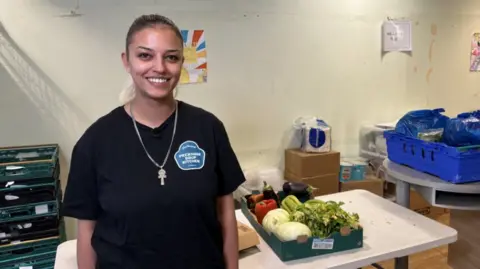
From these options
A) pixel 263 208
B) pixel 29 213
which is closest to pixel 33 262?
pixel 29 213

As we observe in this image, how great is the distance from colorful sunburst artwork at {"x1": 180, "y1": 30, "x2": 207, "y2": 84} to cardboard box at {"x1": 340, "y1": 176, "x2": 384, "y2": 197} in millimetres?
1564

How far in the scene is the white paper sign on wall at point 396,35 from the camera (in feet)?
12.9

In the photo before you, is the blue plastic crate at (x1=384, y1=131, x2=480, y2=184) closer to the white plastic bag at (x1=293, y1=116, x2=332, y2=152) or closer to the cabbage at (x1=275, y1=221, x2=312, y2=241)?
the cabbage at (x1=275, y1=221, x2=312, y2=241)

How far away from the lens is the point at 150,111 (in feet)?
4.02

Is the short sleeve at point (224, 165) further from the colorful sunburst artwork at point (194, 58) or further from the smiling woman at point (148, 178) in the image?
the colorful sunburst artwork at point (194, 58)

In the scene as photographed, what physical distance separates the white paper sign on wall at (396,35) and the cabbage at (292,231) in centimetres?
298

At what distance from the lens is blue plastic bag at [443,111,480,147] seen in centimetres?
182

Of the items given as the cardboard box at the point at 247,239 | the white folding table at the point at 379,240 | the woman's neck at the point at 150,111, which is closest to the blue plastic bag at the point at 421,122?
the white folding table at the point at 379,240

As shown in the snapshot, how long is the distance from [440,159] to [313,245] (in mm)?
780

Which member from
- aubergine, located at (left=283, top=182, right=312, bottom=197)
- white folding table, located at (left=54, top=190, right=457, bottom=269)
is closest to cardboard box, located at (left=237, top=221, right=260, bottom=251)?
white folding table, located at (left=54, top=190, right=457, bottom=269)

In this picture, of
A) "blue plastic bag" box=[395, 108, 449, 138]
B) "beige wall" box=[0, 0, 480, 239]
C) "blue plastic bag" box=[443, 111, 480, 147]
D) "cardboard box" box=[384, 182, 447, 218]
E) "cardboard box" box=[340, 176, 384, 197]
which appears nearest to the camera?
"blue plastic bag" box=[443, 111, 480, 147]

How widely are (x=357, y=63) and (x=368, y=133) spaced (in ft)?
2.27

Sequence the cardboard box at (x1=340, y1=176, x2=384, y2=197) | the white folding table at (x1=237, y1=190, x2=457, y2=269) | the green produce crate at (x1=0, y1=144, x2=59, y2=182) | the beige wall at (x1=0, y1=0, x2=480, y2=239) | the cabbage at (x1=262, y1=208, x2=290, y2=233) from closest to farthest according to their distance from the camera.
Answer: the white folding table at (x1=237, y1=190, x2=457, y2=269)
the cabbage at (x1=262, y1=208, x2=290, y2=233)
the green produce crate at (x1=0, y1=144, x2=59, y2=182)
the beige wall at (x1=0, y1=0, x2=480, y2=239)
the cardboard box at (x1=340, y1=176, x2=384, y2=197)

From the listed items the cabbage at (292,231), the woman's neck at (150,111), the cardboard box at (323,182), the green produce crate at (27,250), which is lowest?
the green produce crate at (27,250)
